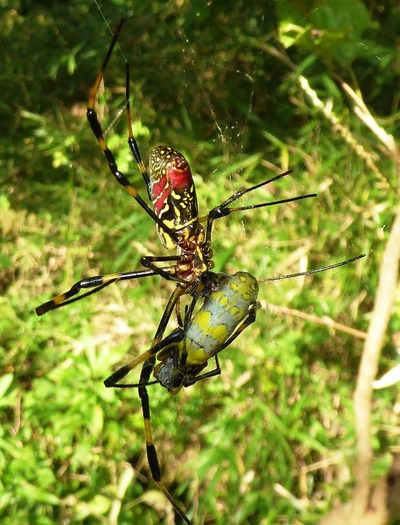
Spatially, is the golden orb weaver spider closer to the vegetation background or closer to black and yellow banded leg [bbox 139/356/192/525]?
black and yellow banded leg [bbox 139/356/192/525]

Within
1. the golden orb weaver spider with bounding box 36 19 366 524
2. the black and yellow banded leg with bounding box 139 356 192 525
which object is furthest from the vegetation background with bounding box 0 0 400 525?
the golden orb weaver spider with bounding box 36 19 366 524

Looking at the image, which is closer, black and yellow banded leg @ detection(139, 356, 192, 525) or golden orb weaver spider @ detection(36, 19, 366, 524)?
golden orb weaver spider @ detection(36, 19, 366, 524)

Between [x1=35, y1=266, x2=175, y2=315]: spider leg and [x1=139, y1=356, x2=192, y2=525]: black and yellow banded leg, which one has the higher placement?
[x1=35, y1=266, x2=175, y2=315]: spider leg

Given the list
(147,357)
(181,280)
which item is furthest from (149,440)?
(181,280)

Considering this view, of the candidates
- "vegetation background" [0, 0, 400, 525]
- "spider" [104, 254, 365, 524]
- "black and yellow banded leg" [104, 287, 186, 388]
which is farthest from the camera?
"vegetation background" [0, 0, 400, 525]

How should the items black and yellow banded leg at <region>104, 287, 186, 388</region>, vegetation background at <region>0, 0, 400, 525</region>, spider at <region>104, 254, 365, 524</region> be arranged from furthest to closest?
vegetation background at <region>0, 0, 400, 525</region> < black and yellow banded leg at <region>104, 287, 186, 388</region> < spider at <region>104, 254, 365, 524</region>

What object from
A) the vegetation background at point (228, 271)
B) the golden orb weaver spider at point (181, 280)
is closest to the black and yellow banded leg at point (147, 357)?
the golden orb weaver spider at point (181, 280)

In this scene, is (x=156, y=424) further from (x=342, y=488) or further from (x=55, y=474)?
(x=342, y=488)

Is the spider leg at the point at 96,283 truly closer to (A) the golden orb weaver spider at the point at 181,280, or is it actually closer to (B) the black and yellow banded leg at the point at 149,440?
(A) the golden orb weaver spider at the point at 181,280
